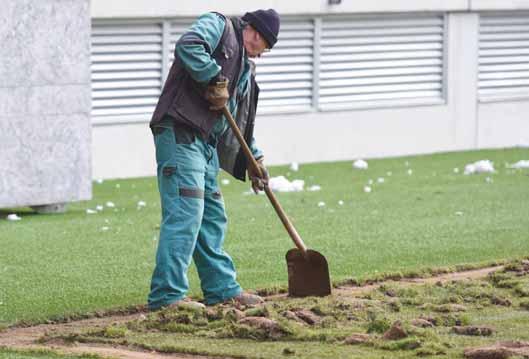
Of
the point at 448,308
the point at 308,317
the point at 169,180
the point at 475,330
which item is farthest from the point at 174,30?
the point at 475,330

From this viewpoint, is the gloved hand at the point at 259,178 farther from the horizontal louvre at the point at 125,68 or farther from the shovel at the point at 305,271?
the horizontal louvre at the point at 125,68

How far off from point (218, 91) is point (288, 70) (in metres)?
10.5

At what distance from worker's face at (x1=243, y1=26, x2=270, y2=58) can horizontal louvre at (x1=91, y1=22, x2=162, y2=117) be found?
8251 mm

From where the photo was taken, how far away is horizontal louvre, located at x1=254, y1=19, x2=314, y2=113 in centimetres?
1858

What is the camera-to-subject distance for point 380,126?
64.8 ft

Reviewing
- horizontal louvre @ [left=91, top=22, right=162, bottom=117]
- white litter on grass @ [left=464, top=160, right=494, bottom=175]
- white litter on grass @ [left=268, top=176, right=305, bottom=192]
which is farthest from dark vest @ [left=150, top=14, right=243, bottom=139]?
white litter on grass @ [left=464, top=160, right=494, bottom=175]

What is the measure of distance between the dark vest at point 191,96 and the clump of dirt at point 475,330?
6.30ft

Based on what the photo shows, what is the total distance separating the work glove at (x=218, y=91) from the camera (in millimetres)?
8359

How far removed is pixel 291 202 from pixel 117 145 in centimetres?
358

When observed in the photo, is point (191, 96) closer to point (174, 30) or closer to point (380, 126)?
point (174, 30)

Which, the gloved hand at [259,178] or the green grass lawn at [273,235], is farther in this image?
the green grass lawn at [273,235]

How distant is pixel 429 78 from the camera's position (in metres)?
20.6

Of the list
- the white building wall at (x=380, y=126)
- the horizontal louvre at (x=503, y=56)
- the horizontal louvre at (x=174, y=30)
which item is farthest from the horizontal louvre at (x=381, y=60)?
the horizontal louvre at (x=174, y=30)

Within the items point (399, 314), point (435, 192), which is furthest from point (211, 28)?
point (435, 192)
